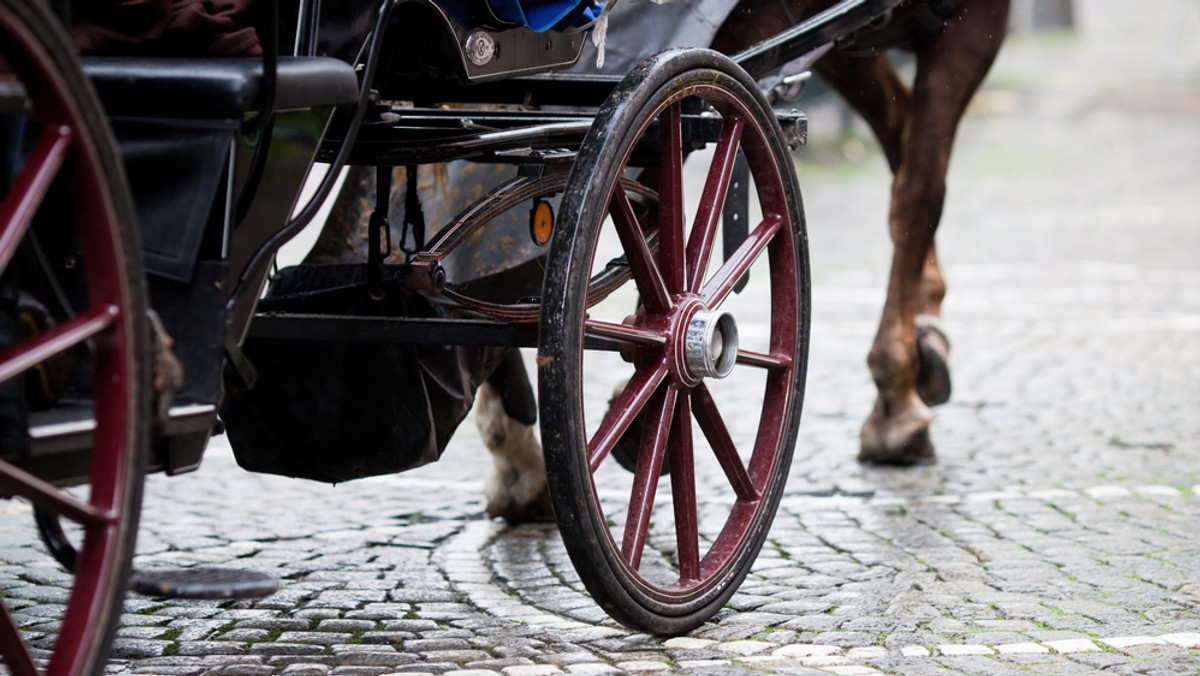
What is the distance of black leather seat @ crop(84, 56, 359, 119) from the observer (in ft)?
7.61

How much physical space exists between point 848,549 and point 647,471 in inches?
43.4

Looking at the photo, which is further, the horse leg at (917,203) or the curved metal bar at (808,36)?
the horse leg at (917,203)

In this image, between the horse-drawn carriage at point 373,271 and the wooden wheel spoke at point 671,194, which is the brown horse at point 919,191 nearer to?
the horse-drawn carriage at point 373,271

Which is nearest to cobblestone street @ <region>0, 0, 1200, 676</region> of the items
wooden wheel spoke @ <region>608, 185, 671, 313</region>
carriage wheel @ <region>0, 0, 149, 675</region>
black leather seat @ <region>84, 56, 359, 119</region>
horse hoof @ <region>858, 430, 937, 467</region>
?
horse hoof @ <region>858, 430, 937, 467</region>

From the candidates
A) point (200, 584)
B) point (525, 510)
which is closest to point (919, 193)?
point (525, 510)

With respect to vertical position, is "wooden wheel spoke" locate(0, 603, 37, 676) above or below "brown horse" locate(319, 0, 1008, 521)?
below

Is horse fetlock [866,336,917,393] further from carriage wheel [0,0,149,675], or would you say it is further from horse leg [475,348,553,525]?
carriage wheel [0,0,149,675]

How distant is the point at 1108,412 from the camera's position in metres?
5.82

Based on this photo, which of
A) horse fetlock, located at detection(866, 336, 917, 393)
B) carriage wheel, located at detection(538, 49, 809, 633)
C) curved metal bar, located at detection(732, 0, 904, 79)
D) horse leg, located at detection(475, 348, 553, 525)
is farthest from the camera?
horse fetlock, located at detection(866, 336, 917, 393)

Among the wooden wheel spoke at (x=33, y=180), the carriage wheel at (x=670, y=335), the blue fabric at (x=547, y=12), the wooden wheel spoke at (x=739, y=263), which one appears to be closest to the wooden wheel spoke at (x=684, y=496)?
the carriage wheel at (x=670, y=335)

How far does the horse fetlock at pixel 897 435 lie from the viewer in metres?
5.05

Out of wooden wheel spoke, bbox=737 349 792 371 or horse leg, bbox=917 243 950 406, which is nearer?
wooden wheel spoke, bbox=737 349 792 371

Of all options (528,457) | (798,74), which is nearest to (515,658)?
(528,457)

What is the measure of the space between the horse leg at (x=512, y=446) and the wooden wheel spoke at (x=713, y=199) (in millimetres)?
1156
